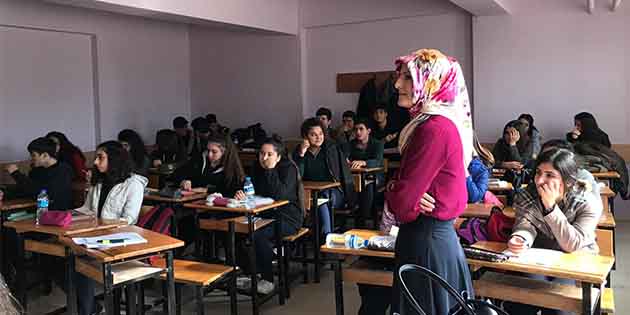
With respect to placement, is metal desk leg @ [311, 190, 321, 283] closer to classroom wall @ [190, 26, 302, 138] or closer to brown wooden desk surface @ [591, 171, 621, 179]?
brown wooden desk surface @ [591, 171, 621, 179]

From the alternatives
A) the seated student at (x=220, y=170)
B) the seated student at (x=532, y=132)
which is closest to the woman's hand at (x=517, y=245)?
the seated student at (x=220, y=170)

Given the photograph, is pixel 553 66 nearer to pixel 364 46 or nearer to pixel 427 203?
pixel 364 46

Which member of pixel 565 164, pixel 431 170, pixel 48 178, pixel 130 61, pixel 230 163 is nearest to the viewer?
pixel 431 170

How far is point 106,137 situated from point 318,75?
9.79 feet


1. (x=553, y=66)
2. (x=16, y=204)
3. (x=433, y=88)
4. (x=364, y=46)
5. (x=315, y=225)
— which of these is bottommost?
(x=315, y=225)

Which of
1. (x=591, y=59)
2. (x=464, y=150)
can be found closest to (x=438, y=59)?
(x=464, y=150)

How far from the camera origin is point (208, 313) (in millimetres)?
3836

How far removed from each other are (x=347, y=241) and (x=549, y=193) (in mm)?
941

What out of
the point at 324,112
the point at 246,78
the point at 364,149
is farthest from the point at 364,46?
the point at 364,149

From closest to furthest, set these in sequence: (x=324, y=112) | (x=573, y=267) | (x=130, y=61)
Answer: (x=573, y=267), (x=324, y=112), (x=130, y=61)

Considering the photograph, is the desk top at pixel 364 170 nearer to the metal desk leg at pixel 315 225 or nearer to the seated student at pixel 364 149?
the seated student at pixel 364 149

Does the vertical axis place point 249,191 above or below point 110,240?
above

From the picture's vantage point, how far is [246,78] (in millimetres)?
8781

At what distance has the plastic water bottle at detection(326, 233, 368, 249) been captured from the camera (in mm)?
2773
